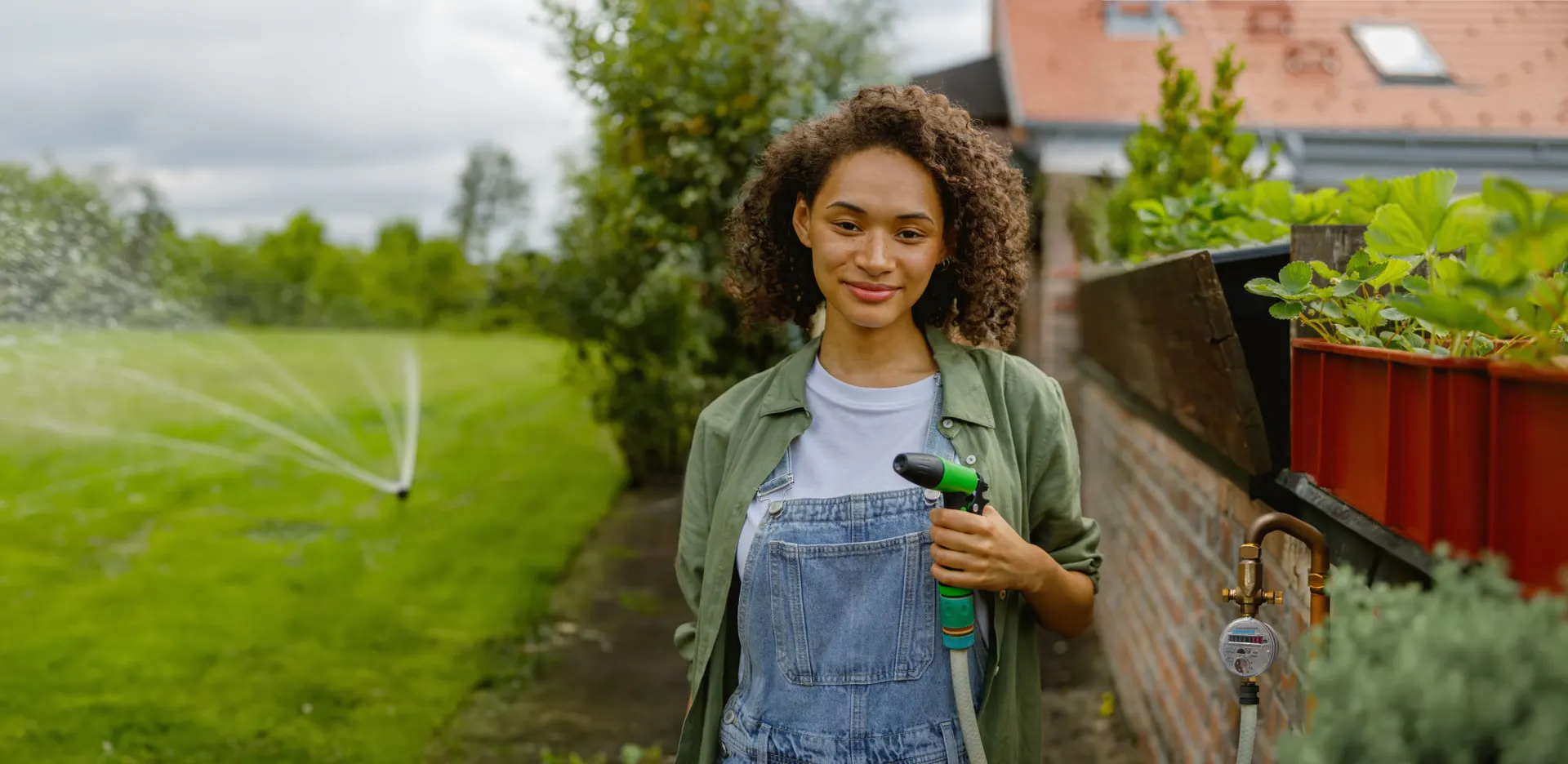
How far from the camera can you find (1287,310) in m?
1.64

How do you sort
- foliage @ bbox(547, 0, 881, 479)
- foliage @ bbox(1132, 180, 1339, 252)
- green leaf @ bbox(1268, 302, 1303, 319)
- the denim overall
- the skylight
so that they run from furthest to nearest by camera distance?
1. the skylight
2. foliage @ bbox(547, 0, 881, 479)
3. foliage @ bbox(1132, 180, 1339, 252)
4. the denim overall
5. green leaf @ bbox(1268, 302, 1303, 319)

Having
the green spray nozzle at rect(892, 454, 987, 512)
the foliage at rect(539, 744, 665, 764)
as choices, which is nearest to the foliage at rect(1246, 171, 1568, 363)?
the green spray nozzle at rect(892, 454, 987, 512)

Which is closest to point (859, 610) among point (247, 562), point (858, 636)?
point (858, 636)

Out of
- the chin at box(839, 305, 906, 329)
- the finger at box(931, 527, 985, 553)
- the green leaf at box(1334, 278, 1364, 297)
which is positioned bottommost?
the finger at box(931, 527, 985, 553)

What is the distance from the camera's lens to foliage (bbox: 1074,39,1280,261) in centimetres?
370

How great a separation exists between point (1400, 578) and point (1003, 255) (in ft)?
2.67

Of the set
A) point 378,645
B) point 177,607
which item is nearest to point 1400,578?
point 378,645

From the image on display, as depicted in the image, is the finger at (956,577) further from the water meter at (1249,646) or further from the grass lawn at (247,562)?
the grass lawn at (247,562)

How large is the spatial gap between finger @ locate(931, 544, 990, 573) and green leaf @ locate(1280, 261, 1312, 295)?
1.76ft

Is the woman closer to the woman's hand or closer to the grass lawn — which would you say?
the woman's hand

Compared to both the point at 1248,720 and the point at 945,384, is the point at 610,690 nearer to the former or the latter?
the point at 945,384

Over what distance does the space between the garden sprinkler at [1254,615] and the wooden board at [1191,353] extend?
1.37ft

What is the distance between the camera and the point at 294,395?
1300 centimetres

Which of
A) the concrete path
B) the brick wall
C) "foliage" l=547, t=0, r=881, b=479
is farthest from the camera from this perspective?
"foliage" l=547, t=0, r=881, b=479
